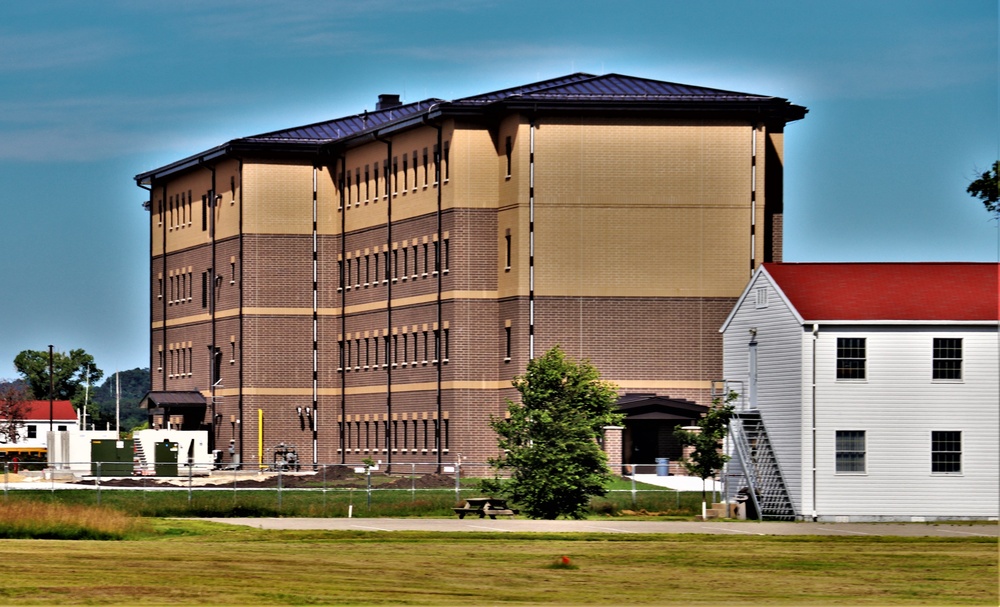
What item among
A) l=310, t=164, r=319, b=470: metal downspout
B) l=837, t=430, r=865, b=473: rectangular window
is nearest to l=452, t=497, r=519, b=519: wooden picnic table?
l=837, t=430, r=865, b=473: rectangular window

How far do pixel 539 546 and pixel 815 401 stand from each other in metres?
20.8

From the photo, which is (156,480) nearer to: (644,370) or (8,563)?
(644,370)

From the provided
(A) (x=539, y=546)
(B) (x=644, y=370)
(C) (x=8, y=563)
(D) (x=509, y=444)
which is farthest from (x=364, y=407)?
(C) (x=8, y=563)

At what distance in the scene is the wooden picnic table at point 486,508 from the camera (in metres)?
63.5

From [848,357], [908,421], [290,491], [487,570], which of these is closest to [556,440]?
[848,357]

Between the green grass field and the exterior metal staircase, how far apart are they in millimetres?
14625

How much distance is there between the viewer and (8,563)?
39.2 meters

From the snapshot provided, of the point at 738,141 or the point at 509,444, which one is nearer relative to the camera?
the point at 509,444

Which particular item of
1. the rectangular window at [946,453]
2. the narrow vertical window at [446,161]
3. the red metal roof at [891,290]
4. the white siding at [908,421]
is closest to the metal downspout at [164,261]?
the narrow vertical window at [446,161]

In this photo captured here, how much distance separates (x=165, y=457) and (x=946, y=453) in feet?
152

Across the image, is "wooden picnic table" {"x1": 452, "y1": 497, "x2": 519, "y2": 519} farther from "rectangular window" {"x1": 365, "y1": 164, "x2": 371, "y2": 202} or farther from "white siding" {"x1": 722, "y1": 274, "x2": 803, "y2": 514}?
"rectangular window" {"x1": 365, "y1": 164, "x2": 371, "y2": 202}

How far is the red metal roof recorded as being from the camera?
66.1m

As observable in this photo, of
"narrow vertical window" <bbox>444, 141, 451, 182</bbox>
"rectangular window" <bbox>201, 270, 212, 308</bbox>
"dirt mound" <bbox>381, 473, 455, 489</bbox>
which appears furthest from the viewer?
"rectangular window" <bbox>201, 270, 212, 308</bbox>

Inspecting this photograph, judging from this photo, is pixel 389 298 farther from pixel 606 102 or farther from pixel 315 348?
pixel 606 102
